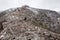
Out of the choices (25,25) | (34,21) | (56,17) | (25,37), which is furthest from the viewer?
(56,17)

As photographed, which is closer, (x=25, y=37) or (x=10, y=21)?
(x=25, y=37)

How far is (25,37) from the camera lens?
6481 centimetres

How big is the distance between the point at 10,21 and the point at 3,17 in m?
7.00

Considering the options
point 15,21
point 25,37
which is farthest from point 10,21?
point 25,37

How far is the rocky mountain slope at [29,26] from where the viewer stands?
65.9 m

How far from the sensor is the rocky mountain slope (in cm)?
6590

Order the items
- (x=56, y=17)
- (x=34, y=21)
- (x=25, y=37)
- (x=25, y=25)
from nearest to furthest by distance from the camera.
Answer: (x=25, y=37) → (x=25, y=25) → (x=34, y=21) → (x=56, y=17)

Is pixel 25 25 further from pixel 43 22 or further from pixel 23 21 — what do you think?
pixel 43 22

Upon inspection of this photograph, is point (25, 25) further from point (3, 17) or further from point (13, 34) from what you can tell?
point (3, 17)

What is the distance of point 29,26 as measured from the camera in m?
69.9

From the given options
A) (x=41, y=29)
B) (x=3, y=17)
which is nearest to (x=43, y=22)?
(x=41, y=29)

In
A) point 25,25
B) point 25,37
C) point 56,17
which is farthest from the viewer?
point 56,17

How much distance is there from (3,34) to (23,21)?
9.57 m

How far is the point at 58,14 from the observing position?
89875mm
